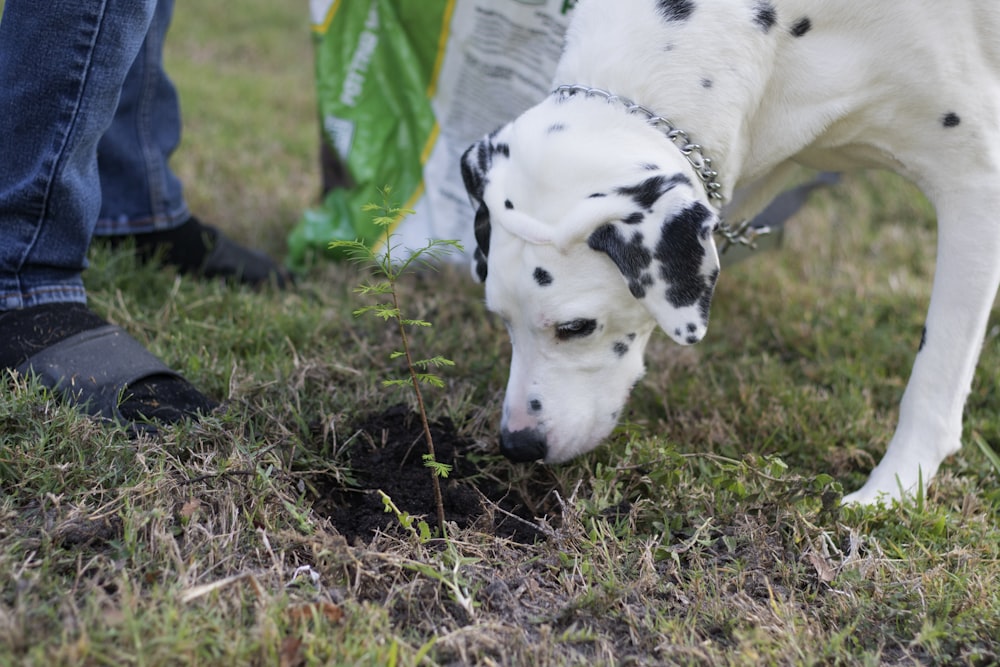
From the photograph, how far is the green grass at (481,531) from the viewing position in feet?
6.36

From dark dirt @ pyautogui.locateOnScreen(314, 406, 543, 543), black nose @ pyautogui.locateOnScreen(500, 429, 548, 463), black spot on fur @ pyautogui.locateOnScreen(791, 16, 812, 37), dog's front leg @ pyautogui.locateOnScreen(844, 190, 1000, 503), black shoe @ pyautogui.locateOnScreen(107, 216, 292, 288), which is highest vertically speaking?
black spot on fur @ pyautogui.locateOnScreen(791, 16, 812, 37)

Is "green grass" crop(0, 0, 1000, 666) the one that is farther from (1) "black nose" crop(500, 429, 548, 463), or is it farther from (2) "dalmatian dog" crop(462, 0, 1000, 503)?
(2) "dalmatian dog" crop(462, 0, 1000, 503)

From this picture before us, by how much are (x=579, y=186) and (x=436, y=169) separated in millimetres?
2017

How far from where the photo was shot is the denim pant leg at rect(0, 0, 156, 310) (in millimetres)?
2637

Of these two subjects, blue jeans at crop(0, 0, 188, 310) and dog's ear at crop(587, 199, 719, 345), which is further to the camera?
blue jeans at crop(0, 0, 188, 310)

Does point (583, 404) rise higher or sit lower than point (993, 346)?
higher

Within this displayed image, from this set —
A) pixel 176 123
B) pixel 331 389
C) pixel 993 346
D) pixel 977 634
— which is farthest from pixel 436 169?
pixel 977 634

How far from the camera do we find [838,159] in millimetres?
3039

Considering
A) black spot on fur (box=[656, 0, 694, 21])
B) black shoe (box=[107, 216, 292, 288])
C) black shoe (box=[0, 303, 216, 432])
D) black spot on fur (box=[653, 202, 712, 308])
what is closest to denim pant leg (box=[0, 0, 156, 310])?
black shoe (box=[0, 303, 216, 432])

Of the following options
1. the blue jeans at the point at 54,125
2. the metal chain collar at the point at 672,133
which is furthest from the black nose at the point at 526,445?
the blue jeans at the point at 54,125

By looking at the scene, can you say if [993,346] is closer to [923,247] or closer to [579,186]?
[923,247]

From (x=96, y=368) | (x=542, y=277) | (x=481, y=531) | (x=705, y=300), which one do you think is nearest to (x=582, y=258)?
(x=542, y=277)

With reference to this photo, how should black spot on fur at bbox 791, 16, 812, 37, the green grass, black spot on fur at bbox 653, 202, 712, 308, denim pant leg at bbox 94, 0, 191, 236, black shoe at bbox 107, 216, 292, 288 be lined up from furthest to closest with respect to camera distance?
black shoe at bbox 107, 216, 292, 288
denim pant leg at bbox 94, 0, 191, 236
black spot on fur at bbox 791, 16, 812, 37
black spot on fur at bbox 653, 202, 712, 308
the green grass

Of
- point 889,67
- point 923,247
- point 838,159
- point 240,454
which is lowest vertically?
point 923,247
